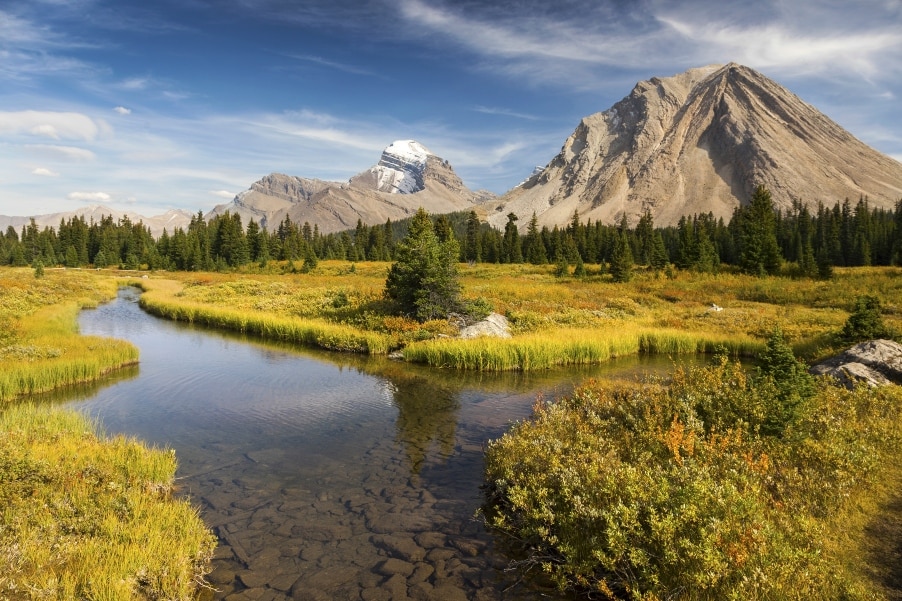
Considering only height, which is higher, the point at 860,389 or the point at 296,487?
the point at 860,389

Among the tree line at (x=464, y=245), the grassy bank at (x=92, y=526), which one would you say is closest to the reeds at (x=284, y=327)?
the grassy bank at (x=92, y=526)

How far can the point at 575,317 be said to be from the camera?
1490 inches

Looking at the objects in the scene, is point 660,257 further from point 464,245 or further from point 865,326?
point 464,245

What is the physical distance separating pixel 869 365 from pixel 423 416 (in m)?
15.6

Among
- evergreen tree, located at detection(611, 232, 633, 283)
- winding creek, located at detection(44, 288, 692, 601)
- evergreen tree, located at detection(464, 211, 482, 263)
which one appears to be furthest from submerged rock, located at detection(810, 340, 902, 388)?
evergreen tree, located at detection(464, 211, 482, 263)

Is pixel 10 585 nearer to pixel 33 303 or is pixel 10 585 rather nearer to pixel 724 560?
pixel 724 560

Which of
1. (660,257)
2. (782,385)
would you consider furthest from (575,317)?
(660,257)

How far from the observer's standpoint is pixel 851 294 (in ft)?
153

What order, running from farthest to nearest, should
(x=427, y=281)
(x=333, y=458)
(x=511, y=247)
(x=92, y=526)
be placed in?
(x=511, y=247) → (x=427, y=281) → (x=333, y=458) → (x=92, y=526)

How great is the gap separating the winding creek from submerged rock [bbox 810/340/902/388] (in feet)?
28.1

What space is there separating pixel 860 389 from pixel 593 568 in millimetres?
11482

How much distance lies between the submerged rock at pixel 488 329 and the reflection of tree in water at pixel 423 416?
6.87 metres

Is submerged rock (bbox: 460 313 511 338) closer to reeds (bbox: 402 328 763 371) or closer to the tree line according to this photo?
reeds (bbox: 402 328 763 371)

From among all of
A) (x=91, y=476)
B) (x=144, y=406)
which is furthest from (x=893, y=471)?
(x=144, y=406)
